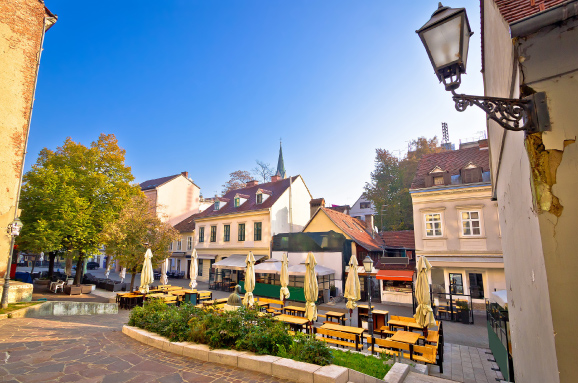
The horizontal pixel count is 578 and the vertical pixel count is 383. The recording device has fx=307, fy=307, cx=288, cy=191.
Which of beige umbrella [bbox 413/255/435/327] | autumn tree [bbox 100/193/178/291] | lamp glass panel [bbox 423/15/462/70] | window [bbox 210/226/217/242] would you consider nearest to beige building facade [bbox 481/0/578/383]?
lamp glass panel [bbox 423/15/462/70]

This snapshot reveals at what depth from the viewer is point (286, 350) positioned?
6398 mm

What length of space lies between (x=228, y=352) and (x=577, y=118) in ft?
21.9

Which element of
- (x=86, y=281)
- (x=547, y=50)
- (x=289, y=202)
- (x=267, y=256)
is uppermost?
(x=289, y=202)

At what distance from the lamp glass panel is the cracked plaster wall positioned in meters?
19.9

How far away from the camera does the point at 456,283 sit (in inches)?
741

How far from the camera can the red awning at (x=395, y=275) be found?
1892 cm

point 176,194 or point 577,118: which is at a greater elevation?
point 176,194

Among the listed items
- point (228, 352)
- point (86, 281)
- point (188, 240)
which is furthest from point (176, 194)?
point (228, 352)

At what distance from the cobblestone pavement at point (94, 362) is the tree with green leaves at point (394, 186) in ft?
91.1

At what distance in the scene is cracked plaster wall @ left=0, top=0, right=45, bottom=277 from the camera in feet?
50.5

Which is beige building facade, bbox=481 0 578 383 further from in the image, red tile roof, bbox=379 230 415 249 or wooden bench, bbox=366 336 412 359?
red tile roof, bbox=379 230 415 249

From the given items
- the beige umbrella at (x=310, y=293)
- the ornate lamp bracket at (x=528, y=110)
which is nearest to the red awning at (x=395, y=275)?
the beige umbrella at (x=310, y=293)

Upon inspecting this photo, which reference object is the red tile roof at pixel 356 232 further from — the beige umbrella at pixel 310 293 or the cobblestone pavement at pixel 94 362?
the cobblestone pavement at pixel 94 362

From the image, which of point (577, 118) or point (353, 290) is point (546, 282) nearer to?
point (577, 118)
